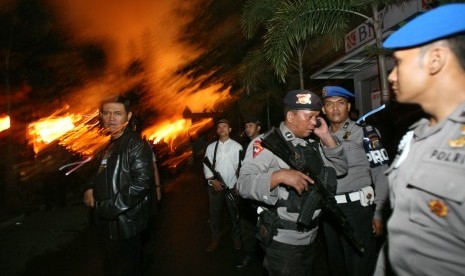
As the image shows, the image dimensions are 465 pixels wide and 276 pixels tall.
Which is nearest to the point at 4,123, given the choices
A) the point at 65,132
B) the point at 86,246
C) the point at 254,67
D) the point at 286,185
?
the point at 65,132

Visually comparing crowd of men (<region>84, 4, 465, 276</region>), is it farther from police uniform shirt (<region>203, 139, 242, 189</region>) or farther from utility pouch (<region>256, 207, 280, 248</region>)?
police uniform shirt (<region>203, 139, 242, 189</region>)

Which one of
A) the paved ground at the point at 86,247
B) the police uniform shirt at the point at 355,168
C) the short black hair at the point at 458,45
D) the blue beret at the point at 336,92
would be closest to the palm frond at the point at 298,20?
the blue beret at the point at 336,92

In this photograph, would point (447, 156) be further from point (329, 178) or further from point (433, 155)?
point (329, 178)

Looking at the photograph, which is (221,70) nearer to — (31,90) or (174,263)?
(31,90)

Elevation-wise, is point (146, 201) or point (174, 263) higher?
point (146, 201)

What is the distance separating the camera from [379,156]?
333cm

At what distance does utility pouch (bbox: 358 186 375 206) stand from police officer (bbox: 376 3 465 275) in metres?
2.02

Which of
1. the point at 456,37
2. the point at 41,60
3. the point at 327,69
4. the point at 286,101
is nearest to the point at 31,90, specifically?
the point at 41,60

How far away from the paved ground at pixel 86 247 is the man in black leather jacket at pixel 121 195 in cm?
172

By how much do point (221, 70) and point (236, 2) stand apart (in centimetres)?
908

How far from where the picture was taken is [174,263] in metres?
4.95

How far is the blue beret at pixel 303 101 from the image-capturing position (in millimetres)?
2836

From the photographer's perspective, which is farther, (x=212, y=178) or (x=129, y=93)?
(x=129, y=93)

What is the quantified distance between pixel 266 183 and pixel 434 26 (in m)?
1.56
